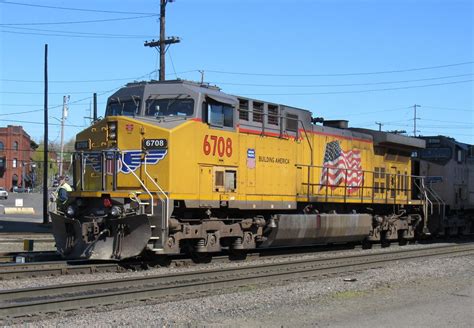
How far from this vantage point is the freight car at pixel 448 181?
21766 mm

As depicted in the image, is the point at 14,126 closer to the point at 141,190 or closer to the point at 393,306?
the point at 141,190

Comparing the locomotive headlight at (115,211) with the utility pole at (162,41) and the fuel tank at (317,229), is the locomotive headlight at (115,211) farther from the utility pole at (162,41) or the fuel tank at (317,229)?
the utility pole at (162,41)

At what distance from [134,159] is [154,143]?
0.60 metres

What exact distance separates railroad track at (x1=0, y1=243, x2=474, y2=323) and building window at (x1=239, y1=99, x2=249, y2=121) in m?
3.72

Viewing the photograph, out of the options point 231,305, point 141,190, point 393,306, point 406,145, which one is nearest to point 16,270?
point 141,190

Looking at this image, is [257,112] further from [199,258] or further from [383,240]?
[383,240]

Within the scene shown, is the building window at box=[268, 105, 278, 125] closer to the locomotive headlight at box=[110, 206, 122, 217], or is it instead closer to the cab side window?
the cab side window

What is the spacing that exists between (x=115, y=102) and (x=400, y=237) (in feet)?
39.2

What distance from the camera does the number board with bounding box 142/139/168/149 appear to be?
11.9m

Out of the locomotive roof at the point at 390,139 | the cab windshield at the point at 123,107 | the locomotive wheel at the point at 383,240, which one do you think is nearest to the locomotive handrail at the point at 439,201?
the locomotive roof at the point at 390,139

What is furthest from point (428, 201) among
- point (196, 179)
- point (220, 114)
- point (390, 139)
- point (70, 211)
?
point (70, 211)

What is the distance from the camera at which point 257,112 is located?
14320 mm

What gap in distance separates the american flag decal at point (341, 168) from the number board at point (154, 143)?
6.36m

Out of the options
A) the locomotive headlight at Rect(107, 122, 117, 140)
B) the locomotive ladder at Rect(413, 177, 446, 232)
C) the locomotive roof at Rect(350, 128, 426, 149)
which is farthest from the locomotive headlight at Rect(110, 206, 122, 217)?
the locomotive ladder at Rect(413, 177, 446, 232)
